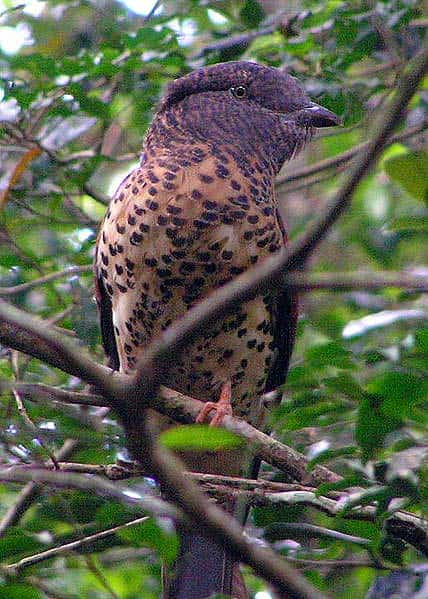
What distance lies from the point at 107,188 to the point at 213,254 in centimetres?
269

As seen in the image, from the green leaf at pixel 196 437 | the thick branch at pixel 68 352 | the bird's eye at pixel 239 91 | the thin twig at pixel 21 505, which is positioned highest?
the thick branch at pixel 68 352

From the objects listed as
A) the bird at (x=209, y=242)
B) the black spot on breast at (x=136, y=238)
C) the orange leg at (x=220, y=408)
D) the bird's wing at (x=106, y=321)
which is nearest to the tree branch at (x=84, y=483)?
the bird at (x=209, y=242)

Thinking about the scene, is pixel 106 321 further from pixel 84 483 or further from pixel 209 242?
pixel 84 483

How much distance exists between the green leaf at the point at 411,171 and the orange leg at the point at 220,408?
3.05 feet

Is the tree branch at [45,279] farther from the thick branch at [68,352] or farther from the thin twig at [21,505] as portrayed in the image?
the thick branch at [68,352]

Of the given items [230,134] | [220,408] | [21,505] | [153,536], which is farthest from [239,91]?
[153,536]

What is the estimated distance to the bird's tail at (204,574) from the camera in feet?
11.7

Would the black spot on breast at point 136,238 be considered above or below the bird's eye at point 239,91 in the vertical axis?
below

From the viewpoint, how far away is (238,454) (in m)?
4.13

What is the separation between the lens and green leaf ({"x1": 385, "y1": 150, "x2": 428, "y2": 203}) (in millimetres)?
3021

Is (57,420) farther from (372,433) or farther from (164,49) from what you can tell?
(164,49)

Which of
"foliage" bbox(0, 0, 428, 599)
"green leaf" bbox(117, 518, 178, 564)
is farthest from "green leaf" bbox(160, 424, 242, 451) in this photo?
"green leaf" bbox(117, 518, 178, 564)

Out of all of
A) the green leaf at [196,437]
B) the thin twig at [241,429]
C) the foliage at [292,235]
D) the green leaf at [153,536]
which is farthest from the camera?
the thin twig at [241,429]

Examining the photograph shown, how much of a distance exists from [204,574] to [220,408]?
632 mm
